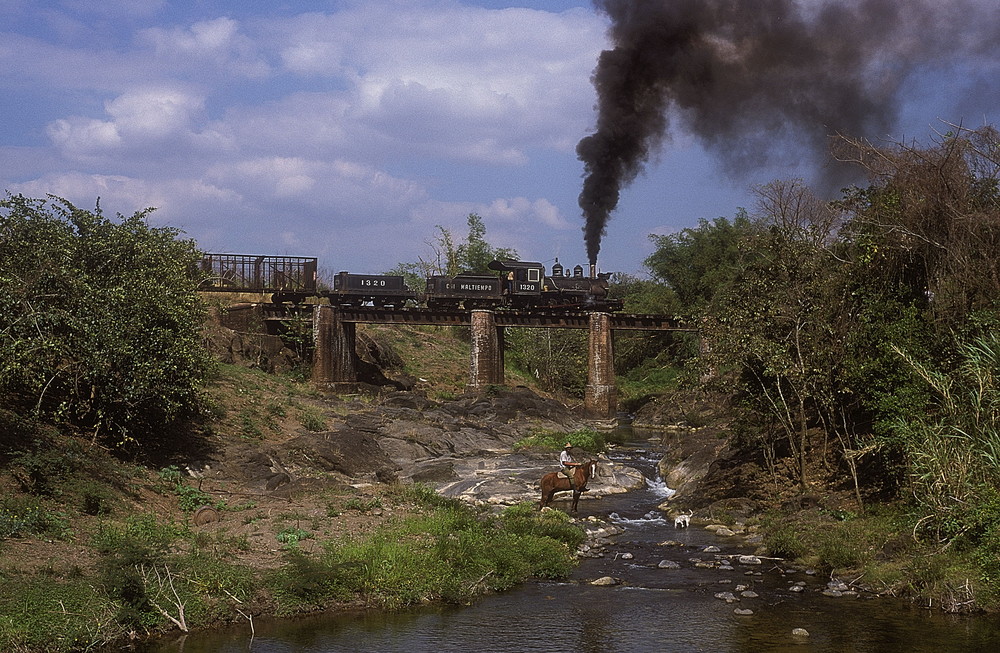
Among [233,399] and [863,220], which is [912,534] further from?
[233,399]

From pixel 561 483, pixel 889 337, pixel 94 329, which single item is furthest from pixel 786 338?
pixel 94 329

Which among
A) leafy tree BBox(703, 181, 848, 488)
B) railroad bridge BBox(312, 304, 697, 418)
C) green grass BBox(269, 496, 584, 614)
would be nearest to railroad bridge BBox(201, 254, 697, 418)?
railroad bridge BBox(312, 304, 697, 418)

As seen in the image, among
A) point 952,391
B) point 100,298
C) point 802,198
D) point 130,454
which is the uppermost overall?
point 802,198

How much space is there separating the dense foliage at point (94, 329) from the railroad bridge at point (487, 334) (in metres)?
24.1

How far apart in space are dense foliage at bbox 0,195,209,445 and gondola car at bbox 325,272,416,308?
2824cm

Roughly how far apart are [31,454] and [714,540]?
1425 cm

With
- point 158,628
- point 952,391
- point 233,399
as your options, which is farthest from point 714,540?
point 233,399

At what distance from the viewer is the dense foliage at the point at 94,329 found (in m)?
19.6

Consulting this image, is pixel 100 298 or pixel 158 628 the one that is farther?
pixel 100 298

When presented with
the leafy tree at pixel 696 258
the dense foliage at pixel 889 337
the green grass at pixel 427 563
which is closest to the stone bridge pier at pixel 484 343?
the leafy tree at pixel 696 258

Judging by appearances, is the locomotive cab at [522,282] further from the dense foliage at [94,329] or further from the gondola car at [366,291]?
the dense foliage at [94,329]

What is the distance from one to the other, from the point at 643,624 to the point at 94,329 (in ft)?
45.9

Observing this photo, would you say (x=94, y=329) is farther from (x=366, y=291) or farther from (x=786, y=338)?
(x=366, y=291)

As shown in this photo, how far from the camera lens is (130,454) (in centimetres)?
2227
